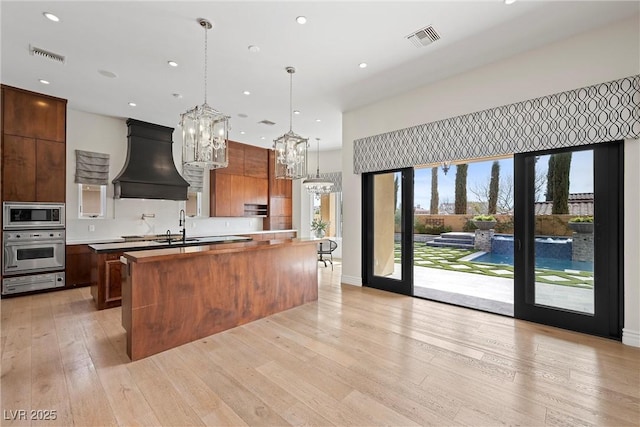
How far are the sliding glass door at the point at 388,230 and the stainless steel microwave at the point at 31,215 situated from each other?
5314mm

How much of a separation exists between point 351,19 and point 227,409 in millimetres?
3572

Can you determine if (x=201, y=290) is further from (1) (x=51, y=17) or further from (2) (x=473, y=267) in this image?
(2) (x=473, y=267)

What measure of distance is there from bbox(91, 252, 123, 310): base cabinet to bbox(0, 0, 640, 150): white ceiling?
2615mm

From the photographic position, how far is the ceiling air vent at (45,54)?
3.28 m

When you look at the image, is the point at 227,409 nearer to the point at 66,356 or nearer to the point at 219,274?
the point at 219,274

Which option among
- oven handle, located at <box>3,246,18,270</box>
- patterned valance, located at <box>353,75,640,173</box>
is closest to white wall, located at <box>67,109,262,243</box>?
oven handle, located at <box>3,246,18,270</box>

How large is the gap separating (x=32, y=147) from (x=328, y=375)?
5.78m

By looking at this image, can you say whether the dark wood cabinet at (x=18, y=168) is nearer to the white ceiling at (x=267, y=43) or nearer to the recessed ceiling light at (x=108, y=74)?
the white ceiling at (x=267, y=43)

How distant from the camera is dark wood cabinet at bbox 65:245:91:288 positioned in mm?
4855

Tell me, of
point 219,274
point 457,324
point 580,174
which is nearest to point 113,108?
point 219,274

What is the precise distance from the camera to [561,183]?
3.29 meters

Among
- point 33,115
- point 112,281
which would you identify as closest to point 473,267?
point 112,281

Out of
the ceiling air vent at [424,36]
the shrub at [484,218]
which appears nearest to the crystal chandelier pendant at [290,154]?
the ceiling air vent at [424,36]

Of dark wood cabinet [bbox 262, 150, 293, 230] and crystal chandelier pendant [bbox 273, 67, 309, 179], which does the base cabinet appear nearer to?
crystal chandelier pendant [bbox 273, 67, 309, 179]
